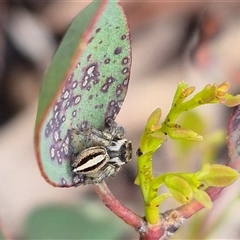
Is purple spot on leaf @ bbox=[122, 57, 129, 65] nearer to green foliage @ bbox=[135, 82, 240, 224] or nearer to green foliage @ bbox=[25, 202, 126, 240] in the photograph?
green foliage @ bbox=[135, 82, 240, 224]

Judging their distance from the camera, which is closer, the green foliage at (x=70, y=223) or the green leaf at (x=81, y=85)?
the green leaf at (x=81, y=85)

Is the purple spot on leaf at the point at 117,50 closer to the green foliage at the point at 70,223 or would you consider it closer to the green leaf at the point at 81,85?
the green leaf at the point at 81,85

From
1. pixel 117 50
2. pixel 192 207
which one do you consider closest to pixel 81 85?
pixel 117 50

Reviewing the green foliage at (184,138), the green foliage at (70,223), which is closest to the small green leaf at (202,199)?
the green foliage at (184,138)

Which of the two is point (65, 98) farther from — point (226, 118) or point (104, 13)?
point (226, 118)

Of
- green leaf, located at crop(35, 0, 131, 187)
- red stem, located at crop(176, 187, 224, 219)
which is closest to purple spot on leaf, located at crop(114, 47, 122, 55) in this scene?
green leaf, located at crop(35, 0, 131, 187)

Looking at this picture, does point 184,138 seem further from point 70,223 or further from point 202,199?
point 70,223

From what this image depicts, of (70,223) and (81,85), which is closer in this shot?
(81,85)
